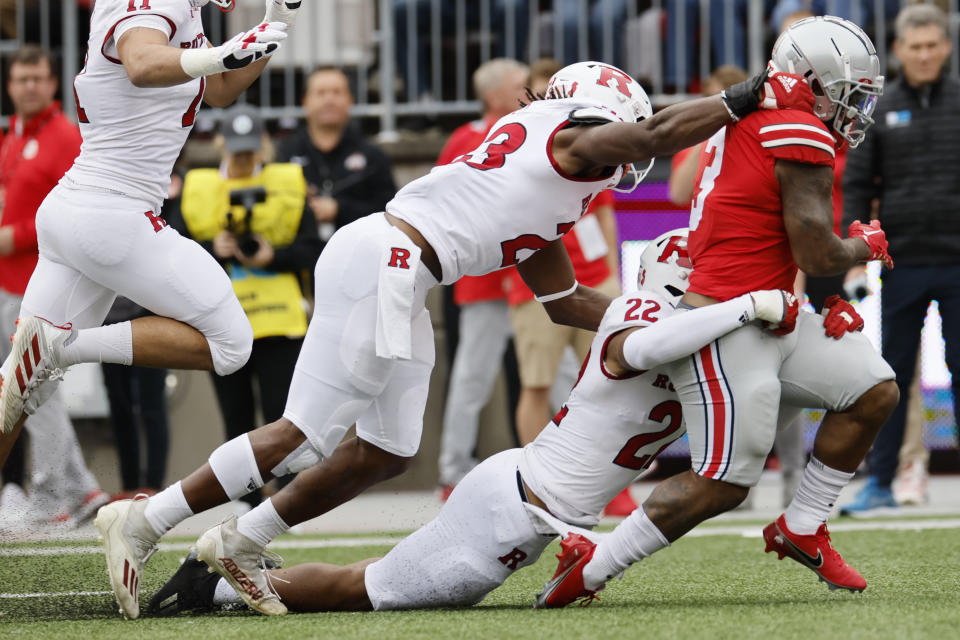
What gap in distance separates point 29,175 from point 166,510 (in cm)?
345

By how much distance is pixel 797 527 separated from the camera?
4.12 m

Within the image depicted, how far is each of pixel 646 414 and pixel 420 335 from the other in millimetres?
720

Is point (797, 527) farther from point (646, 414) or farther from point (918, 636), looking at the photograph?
point (918, 636)

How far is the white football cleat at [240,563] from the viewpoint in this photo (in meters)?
4.16

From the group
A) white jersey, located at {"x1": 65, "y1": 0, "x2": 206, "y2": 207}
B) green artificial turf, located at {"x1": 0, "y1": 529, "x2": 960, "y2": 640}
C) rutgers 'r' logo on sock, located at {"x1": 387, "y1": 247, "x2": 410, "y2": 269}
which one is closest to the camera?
green artificial turf, located at {"x1": 0, "y1": 529, "x2": 960, "y2": 640}

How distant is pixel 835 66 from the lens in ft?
13.4

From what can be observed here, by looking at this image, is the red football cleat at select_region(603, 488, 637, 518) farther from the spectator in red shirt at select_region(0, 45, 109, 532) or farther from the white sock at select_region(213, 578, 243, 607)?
the white sock at select_region(213, 578, 243, 607)

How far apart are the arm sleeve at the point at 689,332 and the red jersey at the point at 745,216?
140 millimetres

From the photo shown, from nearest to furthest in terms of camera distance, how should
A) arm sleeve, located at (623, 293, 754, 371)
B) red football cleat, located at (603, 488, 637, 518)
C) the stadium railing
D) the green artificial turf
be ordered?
the green artificial turf < arm sleeve, located at (623, 293, 754, 371) < red football cleat, located at (603, 488, 637, 518) < the stadium railing

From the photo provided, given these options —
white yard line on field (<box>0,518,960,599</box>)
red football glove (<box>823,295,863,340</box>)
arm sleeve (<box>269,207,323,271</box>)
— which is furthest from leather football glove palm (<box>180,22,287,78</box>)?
arm sleeve (<box>269,207,323,271</box>)

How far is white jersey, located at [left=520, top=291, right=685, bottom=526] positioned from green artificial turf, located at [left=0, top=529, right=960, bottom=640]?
1.02 ft

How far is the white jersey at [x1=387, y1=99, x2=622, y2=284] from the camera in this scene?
4160 mm

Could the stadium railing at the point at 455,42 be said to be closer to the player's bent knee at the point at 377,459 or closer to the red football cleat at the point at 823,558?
the player's bent knee at the point at 377,459

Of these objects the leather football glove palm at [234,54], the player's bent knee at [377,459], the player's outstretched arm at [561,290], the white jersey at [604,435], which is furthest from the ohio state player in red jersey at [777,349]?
the leather football glove palm at [234,54]
